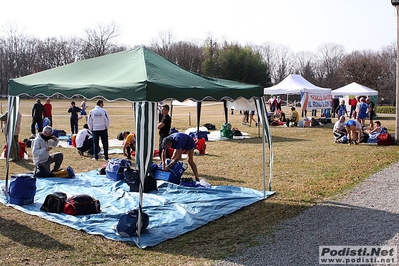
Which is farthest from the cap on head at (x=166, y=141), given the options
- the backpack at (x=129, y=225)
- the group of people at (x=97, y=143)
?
the backpack at (x=129, y=225)

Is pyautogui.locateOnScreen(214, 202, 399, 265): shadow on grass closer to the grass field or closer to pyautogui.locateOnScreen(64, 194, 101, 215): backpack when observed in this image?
the grass field

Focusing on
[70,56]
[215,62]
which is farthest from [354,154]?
[70,56]

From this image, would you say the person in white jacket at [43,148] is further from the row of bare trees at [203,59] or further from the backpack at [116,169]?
the row of bare trees at [203,59]

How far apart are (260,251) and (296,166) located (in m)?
6.67

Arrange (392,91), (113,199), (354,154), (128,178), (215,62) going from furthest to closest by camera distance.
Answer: (215,62) → (392,91) → (354,154) → (128,178) → (113,199)

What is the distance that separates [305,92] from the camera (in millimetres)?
25609

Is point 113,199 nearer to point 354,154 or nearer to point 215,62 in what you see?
point 354,154

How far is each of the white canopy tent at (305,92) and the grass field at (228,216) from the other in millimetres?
9718

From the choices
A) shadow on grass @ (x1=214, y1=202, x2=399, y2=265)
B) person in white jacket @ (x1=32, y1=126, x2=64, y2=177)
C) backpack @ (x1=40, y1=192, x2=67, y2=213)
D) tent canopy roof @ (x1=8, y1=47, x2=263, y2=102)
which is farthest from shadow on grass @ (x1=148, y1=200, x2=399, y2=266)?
person in white jacket @ (x1=32, y1=126, x2=64, y2=177)

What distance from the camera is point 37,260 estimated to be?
17.8 feet

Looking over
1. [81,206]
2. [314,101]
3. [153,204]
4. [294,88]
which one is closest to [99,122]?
[153,204]

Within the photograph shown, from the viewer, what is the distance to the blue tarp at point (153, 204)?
6.62 m

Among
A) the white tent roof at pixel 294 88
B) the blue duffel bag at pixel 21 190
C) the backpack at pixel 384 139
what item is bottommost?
the blue duffel bag at pixel 21 190

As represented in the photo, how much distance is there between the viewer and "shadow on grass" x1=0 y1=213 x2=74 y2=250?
19.5ft
